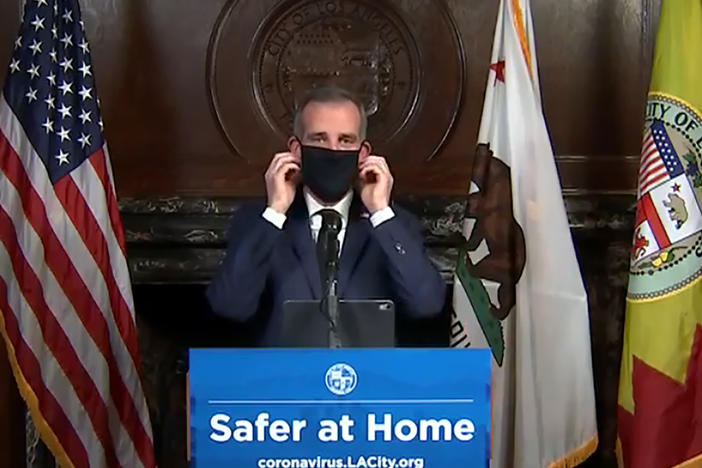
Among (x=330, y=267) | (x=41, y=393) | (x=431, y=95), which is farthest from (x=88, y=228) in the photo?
(x=330, y=267)

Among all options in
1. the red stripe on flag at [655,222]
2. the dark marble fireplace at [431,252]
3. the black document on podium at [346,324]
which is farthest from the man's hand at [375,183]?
the dark marble fireplace at [431,252]

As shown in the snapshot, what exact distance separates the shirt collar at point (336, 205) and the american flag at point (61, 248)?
0.85 metres

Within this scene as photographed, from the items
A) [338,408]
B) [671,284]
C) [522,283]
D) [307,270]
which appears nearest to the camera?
[338,408]

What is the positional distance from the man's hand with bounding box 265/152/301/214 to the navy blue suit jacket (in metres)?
0.04

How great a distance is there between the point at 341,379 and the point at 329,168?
607 millimetres

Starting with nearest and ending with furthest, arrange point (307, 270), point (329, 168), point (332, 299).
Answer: point (332, 299) → point (329, 168) → point (307, 270)

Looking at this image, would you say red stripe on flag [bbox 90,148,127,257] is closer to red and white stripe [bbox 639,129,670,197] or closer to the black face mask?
the black face mask

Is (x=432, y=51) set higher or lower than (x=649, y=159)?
higher

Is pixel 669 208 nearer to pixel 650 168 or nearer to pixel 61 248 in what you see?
pixel 650 168

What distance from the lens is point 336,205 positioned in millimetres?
1955

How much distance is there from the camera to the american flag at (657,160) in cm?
246

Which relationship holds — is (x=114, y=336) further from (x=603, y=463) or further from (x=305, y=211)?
(x=603, y=463)

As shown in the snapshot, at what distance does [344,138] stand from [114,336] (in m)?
0.99

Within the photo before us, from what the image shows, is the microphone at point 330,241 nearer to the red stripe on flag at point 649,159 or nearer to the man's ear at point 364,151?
the man's ear at point 364,151
